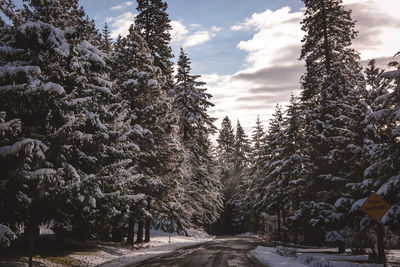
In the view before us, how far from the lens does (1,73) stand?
987cm

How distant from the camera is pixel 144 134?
20125 mm

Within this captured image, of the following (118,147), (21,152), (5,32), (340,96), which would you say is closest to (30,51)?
(5,32)

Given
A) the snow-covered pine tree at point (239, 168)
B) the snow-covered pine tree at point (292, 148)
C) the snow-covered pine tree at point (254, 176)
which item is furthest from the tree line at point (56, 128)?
the snow-covered pine tree at point (239, 168)

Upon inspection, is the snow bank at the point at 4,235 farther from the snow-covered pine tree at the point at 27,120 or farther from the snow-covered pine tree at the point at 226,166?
the snow-covered pine tree at the point at 226,166

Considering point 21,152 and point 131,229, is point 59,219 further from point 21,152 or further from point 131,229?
point 131,229

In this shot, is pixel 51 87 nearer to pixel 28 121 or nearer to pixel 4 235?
pixel 28 121

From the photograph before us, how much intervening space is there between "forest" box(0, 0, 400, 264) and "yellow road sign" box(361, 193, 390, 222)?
7.03 ft

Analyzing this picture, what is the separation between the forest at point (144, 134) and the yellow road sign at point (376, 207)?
7.03ft

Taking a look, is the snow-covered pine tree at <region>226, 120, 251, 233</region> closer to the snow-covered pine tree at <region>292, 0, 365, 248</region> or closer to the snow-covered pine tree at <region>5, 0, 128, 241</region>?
the snow-covered pine tree at <region>292, 0, 365, 248</region>

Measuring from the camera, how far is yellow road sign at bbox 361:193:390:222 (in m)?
10.9

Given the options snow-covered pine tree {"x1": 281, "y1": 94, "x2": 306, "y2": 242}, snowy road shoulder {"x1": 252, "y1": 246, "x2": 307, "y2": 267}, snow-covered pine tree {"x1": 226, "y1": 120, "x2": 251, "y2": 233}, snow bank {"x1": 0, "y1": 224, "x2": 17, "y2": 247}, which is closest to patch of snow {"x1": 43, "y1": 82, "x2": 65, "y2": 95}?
snow bank {"x1": 0, "y1": 224, "x2": 17, "y2": 247}

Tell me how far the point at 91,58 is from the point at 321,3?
65.3 ft

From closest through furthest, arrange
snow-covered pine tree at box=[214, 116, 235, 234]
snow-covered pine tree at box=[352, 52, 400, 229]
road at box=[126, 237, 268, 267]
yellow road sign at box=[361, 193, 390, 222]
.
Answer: yellow road sign at box=[361, 193, 390, 222] → snow-covered pine tree at box=[352, 52, 400, 229] → road at box=[126, 237, 268, 267] → snow-covered pine tree at box=[214, 116, 235, 234]

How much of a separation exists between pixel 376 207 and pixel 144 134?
45.1 feet
